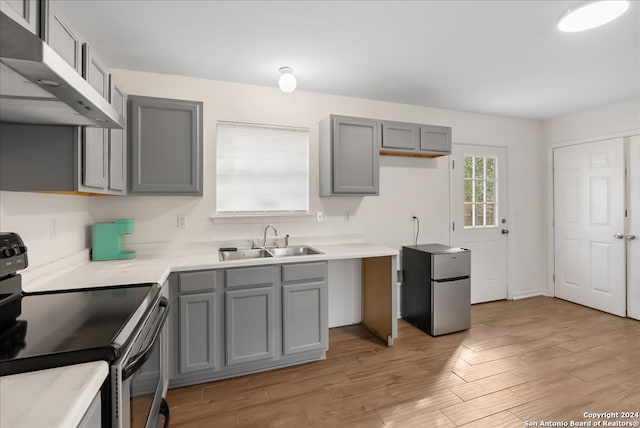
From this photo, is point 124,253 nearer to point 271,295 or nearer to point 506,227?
point 271,295

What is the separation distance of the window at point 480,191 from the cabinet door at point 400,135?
45.1 inches

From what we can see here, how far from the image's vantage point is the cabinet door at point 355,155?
9.78 ft

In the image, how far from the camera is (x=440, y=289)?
3107 mm

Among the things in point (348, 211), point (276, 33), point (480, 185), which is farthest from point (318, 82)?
point (480, 185)

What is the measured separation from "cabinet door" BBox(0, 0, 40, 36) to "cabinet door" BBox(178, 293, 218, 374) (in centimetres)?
166

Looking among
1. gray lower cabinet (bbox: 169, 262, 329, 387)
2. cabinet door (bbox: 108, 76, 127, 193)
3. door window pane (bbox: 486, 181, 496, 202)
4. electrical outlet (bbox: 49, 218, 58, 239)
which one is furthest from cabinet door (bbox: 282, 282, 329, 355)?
door window pane (bbox: 486, 181, 496, 202)

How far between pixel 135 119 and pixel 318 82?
164 cm

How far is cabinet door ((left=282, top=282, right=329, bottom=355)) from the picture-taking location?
96.4 inches

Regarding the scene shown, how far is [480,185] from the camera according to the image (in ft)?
13.4

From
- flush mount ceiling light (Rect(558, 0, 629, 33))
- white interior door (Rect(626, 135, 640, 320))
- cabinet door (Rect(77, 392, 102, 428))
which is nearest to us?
cabinet door (Rect(77, 392, 102, 428))

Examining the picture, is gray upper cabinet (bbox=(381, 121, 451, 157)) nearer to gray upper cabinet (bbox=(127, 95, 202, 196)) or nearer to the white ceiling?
the white ceiling

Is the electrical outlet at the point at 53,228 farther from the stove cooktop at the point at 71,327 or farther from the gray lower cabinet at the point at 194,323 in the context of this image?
the gray lower cabinet at the point at 194,323

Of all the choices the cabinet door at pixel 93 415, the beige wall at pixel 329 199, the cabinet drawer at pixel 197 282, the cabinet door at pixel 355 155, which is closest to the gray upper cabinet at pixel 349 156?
the cabinet door at pixel 355 155

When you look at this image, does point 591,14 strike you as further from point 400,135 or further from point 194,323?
point 194,323
